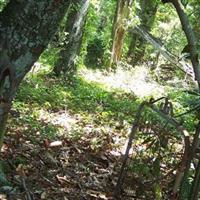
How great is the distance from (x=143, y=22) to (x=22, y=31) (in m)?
18.6

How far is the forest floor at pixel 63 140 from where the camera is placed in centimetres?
424

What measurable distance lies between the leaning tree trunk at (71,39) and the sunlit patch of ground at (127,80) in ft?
5.39

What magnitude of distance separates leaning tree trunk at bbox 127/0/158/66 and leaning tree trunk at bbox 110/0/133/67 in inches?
136

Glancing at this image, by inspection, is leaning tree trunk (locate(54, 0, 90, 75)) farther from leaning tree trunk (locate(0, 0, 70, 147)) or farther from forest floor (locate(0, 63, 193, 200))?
leaning tree trunk (locate(0, 0, 70, 147))

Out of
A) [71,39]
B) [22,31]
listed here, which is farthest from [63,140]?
[71,39]

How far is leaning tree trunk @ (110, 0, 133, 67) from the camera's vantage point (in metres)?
15.5

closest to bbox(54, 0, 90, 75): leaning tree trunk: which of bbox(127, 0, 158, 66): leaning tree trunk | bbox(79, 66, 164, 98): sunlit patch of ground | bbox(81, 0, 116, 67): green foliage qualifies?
bbox(81, 0, 116, 67): green foliage

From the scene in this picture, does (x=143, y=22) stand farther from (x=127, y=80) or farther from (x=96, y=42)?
(x=127, y=80)

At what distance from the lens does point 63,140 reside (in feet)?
19.8

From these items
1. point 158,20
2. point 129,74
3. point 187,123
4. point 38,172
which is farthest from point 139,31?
point 38,172

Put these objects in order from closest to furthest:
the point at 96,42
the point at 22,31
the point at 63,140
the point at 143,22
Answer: the point at 22,31, the point at 63,140, the point at 96,42, the point at 143,22

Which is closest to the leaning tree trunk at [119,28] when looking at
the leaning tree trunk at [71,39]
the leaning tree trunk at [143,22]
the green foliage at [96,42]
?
the green foliage at [96,42]

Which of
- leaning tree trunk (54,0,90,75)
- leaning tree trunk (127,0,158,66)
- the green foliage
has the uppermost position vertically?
leaning tree trunk (127,0,158,66)

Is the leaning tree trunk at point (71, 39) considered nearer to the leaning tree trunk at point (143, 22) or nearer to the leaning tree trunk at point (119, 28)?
the leaning tree trunk at point (119, 28)
